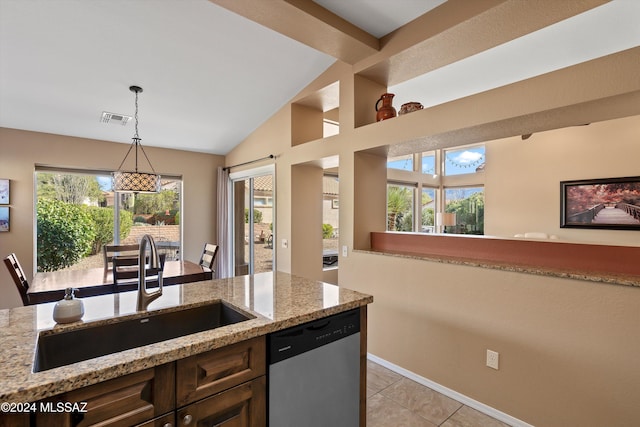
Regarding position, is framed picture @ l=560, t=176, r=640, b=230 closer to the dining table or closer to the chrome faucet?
the dining table

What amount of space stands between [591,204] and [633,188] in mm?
454

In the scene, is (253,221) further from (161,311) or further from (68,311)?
(68,311)

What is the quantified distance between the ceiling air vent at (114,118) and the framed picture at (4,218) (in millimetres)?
1619

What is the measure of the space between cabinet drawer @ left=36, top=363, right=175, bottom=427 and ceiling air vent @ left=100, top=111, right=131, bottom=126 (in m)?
3.86

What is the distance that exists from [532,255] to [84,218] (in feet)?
18.1

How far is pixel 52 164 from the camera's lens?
4.22 metres

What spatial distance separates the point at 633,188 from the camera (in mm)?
3947

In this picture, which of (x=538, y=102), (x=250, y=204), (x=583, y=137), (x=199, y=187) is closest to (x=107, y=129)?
(x=199, y=187)

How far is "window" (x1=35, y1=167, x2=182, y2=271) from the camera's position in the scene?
4.28m

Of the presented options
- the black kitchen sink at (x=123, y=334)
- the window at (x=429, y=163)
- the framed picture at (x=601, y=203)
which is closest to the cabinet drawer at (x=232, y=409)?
the black kitchen sink at (x=123, y=334)

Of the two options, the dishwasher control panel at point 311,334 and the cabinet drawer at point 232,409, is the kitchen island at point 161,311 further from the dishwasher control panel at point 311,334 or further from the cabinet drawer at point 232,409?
the cabinet drawer at point 232,409

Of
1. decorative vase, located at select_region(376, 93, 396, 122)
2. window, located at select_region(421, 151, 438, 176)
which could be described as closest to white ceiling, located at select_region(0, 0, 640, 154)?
decorative vase, located at select_region(376, 93, 396, 122)

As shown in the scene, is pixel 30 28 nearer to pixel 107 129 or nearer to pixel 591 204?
pixel 107 129

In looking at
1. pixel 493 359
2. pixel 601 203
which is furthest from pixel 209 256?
pixel 601 203
